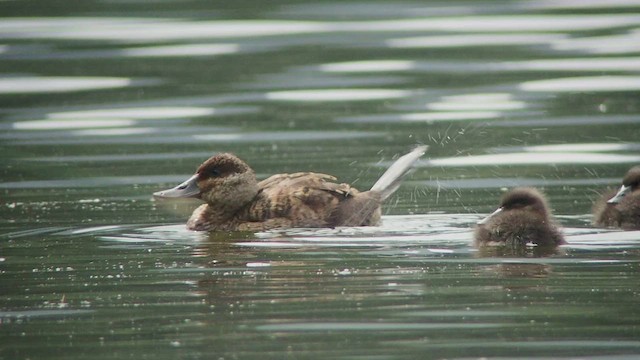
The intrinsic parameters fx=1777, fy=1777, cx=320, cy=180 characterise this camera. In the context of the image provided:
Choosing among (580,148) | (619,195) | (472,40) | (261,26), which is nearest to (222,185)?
(619,195)

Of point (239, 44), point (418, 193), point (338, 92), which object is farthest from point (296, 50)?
point (418, 193)

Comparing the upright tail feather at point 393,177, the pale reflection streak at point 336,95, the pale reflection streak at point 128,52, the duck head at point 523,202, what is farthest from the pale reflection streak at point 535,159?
the pale reflection streak at point 128,52

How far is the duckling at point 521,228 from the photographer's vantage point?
10383 mm

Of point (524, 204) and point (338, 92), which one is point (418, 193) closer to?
point (524, 204)

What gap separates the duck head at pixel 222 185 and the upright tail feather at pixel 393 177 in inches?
34.0

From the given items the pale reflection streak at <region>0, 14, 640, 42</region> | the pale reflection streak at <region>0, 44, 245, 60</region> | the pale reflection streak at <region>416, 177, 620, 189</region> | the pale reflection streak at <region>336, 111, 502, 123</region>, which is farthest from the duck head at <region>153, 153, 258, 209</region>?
the pale reflection streak at <region>0, 14, 640, 42</region>

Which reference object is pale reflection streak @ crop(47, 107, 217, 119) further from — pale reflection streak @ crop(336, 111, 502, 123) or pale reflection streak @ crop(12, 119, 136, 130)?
pale reflection streak @ crop(336, 111, 502, 123)

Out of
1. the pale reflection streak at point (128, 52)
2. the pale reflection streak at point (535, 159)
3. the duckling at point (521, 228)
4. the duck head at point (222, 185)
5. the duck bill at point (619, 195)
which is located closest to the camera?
the duckling at point (521, 228)

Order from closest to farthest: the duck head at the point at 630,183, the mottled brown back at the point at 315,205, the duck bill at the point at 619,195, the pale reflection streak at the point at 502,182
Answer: the duck bill at the point at 619,195, the duck head at the point at 630,183, the mottled brown back at the point at 315,205, the pale reflection streak at the point at 502,182

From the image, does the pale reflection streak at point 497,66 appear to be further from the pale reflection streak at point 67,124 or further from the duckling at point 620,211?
the duckling at point 620,211

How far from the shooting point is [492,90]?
17.5 meters

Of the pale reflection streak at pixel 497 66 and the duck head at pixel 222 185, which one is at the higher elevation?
the pale reflection streak at pixel 497 66

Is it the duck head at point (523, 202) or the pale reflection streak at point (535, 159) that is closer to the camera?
the duck head at point (523, 202)

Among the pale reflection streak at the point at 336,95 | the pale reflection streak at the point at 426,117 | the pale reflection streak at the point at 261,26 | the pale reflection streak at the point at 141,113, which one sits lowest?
the pale reflection streak at the point at 426,117
